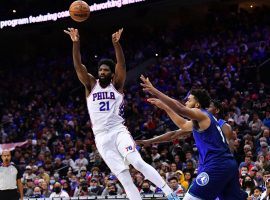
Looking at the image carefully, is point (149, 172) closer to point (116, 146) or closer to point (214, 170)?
point (116, 146)

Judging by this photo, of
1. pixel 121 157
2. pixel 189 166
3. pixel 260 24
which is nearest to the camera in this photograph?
pixel 121 157

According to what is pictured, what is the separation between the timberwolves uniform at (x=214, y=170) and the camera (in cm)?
671

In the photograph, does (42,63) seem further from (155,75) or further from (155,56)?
(155,75)

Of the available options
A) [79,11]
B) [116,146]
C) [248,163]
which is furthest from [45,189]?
[116,146]

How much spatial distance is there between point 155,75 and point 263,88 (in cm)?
512

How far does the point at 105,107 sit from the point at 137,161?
889 millimetres

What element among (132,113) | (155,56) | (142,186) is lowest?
(142,186)

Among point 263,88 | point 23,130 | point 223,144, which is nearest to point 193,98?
point 223,144

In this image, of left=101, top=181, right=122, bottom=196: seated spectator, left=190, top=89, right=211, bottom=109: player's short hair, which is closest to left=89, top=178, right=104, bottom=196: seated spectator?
left=101, top=181, right=122, bottom=196: seated spectator

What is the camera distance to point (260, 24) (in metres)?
20.6

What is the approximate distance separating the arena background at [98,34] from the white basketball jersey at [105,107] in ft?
35.6

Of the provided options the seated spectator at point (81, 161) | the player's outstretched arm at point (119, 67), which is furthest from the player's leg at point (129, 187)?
the seated spectator at point (81, 161)

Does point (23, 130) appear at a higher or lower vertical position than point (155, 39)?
lower

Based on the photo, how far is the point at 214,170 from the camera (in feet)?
22.1
